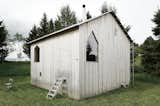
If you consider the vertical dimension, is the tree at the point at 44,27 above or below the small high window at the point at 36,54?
above

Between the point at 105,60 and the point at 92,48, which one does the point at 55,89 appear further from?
the point at 105,60

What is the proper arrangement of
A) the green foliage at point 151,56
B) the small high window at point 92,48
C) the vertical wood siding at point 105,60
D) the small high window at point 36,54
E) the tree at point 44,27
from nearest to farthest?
the vertical wood siding at point 105,60 < the small high window at point 92,48 < the small high window at point 36,54 < the green foliage at point 151,56 < the tree at point 44,27

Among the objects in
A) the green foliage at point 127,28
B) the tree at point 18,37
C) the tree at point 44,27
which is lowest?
the green foliage at point 127,28

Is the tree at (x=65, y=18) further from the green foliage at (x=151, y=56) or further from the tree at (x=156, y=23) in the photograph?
the green foliage at (x=151, y=56)

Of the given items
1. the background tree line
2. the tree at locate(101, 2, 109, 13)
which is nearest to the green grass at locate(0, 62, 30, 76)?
the tree at locate(101, 2, 109, 13)

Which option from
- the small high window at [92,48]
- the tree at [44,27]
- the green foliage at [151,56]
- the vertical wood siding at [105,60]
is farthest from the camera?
the tree at [44,27]

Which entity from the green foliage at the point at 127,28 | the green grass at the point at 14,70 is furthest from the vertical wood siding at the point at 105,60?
the green grass at the point at 14,70

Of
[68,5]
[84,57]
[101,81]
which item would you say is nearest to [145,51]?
[101,81]

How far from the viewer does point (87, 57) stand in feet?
34.3

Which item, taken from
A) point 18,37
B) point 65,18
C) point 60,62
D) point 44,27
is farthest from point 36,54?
point 18,37

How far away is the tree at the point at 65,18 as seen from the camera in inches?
1426

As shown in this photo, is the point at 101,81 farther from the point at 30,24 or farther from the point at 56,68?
the point at 30,24

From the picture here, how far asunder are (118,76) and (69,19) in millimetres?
25147

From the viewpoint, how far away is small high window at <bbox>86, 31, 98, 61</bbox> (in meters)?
10.6
